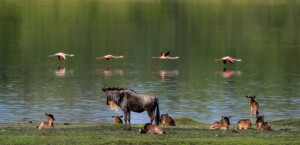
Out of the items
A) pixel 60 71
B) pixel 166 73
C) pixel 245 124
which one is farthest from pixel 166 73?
pixel 245 124

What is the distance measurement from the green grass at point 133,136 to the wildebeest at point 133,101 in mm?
684

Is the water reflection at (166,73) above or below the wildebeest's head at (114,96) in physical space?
above

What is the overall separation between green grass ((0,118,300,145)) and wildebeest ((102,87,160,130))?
684 millimetres

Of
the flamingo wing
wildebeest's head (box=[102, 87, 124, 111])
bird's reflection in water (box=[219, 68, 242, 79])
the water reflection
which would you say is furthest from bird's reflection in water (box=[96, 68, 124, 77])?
wildebeest's head (box=[102, 87, 124, 111])

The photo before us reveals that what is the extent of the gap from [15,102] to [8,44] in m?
52.1

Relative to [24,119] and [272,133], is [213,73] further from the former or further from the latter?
[272,133]

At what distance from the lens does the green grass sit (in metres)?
26.6

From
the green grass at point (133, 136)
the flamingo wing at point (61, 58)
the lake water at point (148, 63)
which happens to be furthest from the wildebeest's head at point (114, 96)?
the flamingo wing at point (61, 58)

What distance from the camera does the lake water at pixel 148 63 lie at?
174 feet

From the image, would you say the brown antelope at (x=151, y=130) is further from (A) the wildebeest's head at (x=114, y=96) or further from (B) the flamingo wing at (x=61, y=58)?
(B) the flamingo wing at (x=61, y=58)

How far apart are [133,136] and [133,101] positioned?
→ 3.12 m

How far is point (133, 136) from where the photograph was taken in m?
28.0

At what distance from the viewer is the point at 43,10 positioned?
17038cm

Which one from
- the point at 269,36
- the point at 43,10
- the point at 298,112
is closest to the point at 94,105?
the point at 298,112
